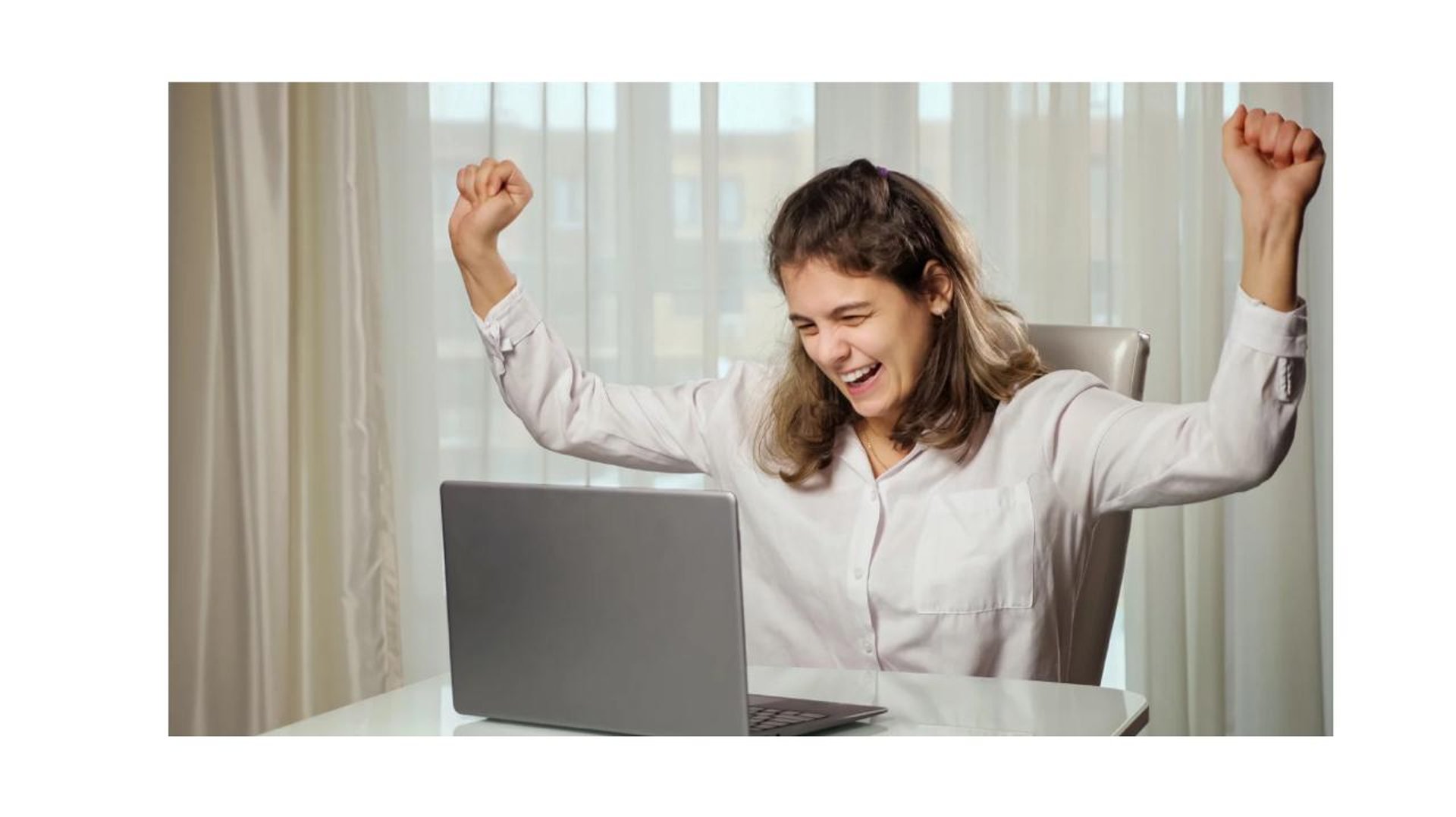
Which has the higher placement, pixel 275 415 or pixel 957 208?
pixel 957 208

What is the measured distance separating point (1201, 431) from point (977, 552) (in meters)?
0.34

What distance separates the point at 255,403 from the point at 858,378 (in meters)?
1.17

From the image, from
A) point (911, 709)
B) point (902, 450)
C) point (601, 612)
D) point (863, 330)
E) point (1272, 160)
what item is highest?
point (1272, 160)

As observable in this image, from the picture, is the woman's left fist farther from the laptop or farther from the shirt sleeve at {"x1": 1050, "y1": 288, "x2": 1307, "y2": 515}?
the laptop

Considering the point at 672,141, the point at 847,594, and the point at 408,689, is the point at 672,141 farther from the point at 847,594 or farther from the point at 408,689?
the point at 408,689

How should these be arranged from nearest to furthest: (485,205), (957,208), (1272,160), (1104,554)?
(1272,160), (1104,554), (485,205), (957,208)

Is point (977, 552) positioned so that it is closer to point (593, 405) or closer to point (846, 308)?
point (846, 308)

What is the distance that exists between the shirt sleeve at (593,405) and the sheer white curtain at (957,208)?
42 cm

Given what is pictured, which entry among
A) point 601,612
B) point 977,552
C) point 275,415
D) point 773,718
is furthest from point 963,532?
point 275,415

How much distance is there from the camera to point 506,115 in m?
2.41

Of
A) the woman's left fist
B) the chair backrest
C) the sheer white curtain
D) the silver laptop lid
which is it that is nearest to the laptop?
the silver laptop lid

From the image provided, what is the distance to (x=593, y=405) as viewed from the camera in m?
1.97
